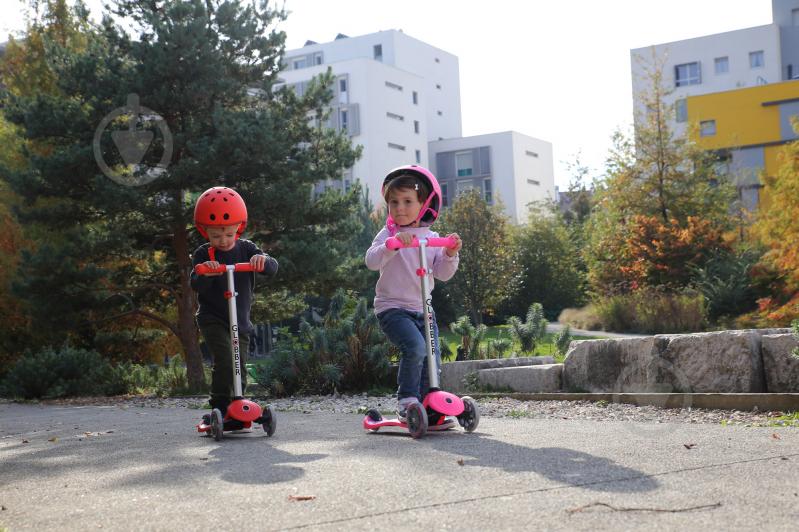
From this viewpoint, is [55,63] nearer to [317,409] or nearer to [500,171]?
[317,409]

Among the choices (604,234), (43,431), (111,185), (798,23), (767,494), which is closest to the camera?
(767,494)

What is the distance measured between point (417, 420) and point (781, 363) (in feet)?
12.0

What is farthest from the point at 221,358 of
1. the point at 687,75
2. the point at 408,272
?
the point at 687,75

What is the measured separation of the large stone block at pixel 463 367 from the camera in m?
11.3

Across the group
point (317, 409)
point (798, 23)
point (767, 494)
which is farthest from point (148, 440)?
point (798, 23)

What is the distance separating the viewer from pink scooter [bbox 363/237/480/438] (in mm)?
5887

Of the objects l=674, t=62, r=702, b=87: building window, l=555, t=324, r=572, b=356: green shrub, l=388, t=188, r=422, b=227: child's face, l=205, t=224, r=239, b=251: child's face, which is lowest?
l=555, t=324, r=572, b=356: green shrub

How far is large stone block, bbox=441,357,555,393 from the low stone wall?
161 centimetres

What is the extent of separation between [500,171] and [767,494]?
83.7 meters

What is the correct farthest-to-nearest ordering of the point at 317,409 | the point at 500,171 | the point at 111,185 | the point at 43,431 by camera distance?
the point at 500,171, the point at 111,185, the point at 317,409, the point at 43,431

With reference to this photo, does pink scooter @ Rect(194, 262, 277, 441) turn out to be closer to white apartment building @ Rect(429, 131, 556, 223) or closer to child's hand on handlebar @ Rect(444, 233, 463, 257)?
child's hand on handlebar @ Rect(444, 233, 463, 257)

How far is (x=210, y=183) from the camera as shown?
656 inches

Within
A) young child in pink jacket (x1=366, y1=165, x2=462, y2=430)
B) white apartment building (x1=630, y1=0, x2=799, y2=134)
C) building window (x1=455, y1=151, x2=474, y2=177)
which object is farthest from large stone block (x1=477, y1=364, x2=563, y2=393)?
building window (x1=455, y1=151, x2=474, y2=177)

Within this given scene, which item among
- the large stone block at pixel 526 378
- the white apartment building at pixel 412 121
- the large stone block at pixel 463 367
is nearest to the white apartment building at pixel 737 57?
the white apartment building at pixel 412 121
